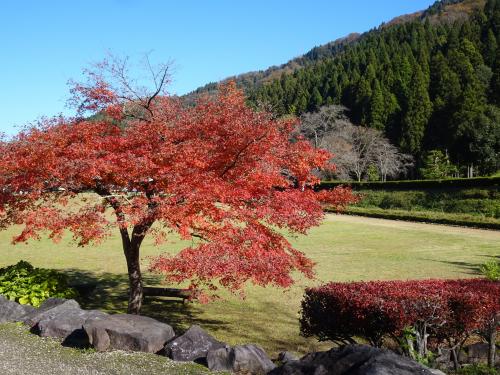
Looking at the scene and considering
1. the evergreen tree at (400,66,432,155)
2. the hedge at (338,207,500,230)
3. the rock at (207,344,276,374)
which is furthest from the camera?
the evergreen tree at (400,66,432,155)

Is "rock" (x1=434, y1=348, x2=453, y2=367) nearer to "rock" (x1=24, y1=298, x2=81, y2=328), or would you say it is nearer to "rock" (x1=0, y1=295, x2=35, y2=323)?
"rock" (x1=24, y1=298, x2=81, y2=328)

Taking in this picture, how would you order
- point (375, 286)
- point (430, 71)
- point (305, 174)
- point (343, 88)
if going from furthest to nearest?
point (343, 88)
point (430, 71)
point (305, 174)
point (375, 286)

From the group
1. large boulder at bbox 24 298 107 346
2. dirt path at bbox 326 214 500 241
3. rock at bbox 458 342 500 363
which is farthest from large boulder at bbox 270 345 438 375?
dirt path at bbox 326 214 500 241

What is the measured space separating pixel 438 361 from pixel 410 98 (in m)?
53.0

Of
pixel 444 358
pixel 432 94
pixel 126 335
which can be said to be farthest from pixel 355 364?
pixel 432 94

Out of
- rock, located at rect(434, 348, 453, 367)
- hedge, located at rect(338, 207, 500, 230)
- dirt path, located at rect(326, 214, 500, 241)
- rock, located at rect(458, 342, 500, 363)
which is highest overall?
rock, located at rect(434, 348, 453, 367)

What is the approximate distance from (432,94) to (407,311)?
5773 cm

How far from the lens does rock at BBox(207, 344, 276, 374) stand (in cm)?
565

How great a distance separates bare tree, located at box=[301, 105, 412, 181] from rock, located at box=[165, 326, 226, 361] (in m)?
47.1

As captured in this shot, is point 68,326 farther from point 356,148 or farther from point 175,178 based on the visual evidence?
point 356,148

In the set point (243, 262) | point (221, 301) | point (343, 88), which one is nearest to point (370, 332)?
point (243, 262)

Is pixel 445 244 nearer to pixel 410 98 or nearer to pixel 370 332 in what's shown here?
pixel 370 332

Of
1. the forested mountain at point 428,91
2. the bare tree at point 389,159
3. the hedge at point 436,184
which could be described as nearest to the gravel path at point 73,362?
the hedge at point 436,184

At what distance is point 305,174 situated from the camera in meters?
9.07
